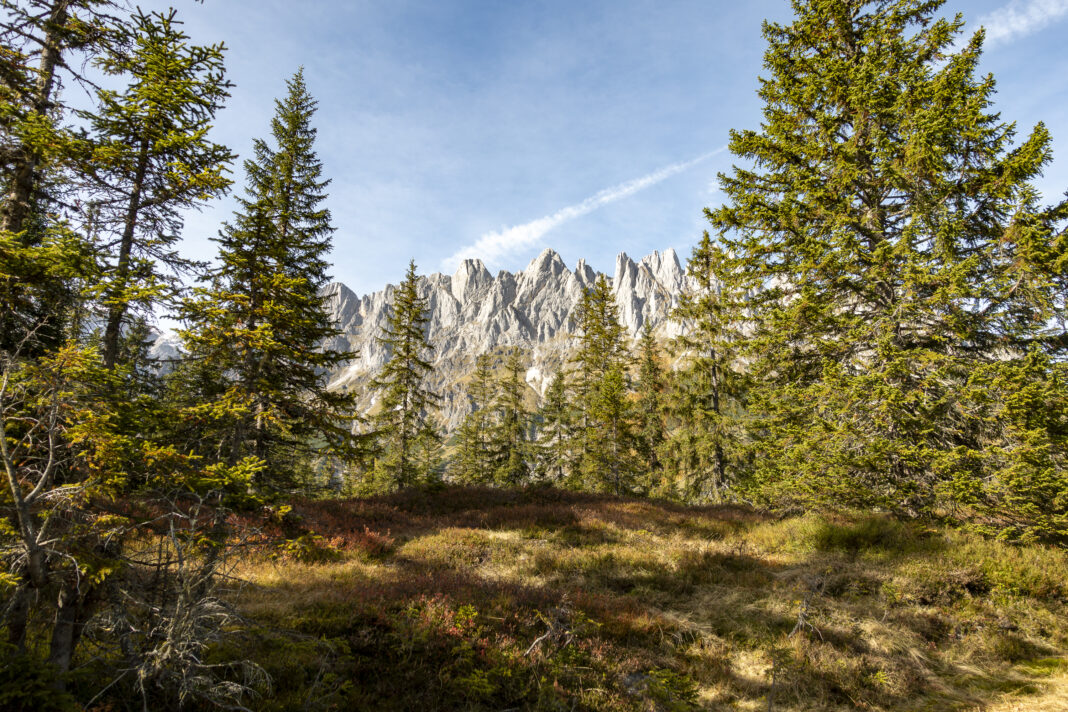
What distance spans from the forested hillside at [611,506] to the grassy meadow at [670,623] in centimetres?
6

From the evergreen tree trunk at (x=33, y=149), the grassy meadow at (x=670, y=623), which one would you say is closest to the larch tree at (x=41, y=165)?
the evergreen tree trunk at (x=33, y=149)

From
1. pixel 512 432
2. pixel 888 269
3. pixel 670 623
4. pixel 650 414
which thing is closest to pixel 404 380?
pixel 512 432

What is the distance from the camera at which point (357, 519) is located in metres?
12.6

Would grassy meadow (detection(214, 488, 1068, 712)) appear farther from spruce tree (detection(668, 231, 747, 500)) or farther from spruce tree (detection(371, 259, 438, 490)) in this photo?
spruce tree (detection(371, 259, 438, 490))

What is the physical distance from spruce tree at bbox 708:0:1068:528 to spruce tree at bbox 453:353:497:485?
22155mm

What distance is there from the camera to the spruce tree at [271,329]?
31.7 feet

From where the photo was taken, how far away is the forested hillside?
4.31m

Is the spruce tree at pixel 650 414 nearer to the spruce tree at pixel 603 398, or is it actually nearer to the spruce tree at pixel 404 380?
the spruce tree at pixel 603 398

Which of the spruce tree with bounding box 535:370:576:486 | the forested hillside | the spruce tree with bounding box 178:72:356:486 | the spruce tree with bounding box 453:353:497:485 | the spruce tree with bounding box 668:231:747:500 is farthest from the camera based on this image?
the spruce tree with bounding box 453:353:497:485

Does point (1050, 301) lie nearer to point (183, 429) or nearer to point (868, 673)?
point (868, 673)

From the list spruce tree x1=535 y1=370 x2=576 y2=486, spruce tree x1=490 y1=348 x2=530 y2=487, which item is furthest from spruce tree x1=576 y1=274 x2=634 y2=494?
spruce tree x1=490 y1=348 x2=530 y2=487

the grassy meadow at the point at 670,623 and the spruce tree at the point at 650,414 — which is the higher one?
the spruce tree at the point at 650,414

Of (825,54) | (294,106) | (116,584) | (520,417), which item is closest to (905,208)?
(825,54)

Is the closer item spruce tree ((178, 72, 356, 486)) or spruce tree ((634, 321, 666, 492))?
spruce tree ((178, 72, 356, 486))
